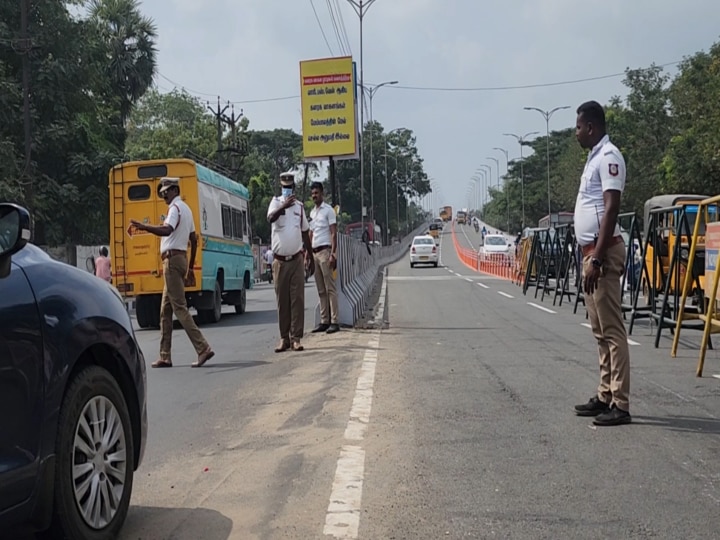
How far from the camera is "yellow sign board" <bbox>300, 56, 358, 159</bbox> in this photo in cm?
1639

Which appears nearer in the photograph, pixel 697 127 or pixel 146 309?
pixel 146 309

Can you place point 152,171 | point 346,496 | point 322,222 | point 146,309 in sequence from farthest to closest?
point 146,309, point 152,171, point 322,222, point 346,496

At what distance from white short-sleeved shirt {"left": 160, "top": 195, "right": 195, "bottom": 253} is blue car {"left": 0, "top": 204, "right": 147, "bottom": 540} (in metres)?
5.39

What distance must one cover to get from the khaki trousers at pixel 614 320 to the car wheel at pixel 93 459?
350 cm

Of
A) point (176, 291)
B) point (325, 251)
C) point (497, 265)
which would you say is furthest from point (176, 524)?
point (497, 265)

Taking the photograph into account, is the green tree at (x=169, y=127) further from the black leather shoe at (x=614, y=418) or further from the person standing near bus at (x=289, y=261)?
the black leather shoe at (x=614, y=418)

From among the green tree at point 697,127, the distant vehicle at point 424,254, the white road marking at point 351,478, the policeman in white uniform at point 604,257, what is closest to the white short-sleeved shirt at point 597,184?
the policeman in white uniform at point 604,257

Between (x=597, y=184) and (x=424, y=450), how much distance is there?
230 cm

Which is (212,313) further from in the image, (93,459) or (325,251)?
(93,459)

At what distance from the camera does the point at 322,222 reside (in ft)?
39.3

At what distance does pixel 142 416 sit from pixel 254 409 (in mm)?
2823

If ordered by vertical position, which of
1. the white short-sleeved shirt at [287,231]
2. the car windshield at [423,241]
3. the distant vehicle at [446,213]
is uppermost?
the white short-sleeved shirt at [287,231]

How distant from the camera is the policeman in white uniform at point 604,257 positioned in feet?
20.4

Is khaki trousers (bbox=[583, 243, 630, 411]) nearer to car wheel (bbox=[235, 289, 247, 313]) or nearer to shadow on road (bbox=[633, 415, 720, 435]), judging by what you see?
shadow on road (bbox=[633, 415, 720, 435])
